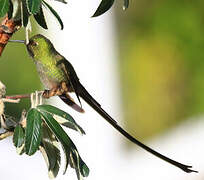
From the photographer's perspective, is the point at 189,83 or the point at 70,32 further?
the point at 189,83

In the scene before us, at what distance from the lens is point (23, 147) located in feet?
3.00

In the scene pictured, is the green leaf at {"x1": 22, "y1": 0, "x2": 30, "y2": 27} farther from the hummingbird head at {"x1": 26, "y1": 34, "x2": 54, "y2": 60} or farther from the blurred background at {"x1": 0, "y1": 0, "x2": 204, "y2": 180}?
the blurred background at {"x1": 0, "y1": 0, "x2": 204, "y2": 180}

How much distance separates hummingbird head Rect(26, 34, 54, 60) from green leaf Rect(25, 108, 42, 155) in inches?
5.1

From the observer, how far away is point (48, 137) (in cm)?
91

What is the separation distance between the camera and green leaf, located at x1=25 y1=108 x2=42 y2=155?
84cm

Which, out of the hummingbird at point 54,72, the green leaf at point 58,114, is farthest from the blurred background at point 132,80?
the green leaf at point 58,114

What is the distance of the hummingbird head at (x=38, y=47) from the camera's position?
Result: 0.94 m

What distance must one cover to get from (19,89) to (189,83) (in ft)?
5.04

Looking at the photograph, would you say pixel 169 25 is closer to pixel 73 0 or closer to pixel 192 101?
pixel 192 101

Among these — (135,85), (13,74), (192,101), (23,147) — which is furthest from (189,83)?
(23,147)

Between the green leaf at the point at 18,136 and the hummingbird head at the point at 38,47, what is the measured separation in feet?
0.44

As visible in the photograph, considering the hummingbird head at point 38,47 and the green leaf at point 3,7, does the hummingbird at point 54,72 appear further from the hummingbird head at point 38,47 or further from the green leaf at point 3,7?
the green leaf at point 3,7

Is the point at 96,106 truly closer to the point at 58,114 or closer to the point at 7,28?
the point at 58,114

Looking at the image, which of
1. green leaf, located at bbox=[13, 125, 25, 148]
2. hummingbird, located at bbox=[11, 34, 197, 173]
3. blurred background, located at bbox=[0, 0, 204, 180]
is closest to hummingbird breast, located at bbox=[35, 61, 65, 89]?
hummingbird, located at bbox=[11, 34, 197, 173]
